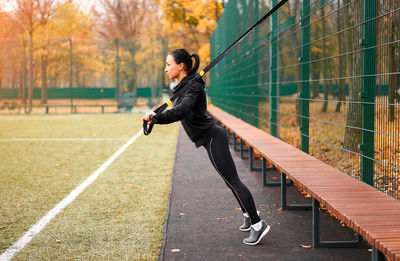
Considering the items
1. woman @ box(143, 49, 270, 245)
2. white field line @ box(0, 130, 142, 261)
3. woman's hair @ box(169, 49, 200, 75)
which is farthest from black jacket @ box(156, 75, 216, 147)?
white field line @ box(0, 130, 142, 261)

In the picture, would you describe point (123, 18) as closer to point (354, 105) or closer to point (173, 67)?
point (354, 105)

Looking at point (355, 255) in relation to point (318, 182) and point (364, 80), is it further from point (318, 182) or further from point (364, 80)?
point (364, 80)

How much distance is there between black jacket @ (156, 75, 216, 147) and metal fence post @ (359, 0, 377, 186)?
4.91 feet

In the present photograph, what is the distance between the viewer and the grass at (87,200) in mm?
4395

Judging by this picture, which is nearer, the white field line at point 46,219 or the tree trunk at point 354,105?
the white field line at point 46,219

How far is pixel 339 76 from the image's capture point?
6.21 m

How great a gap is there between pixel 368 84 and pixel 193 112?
5.64ft

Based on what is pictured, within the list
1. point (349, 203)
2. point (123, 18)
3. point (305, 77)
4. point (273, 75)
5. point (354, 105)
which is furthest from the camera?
point (123, 18)

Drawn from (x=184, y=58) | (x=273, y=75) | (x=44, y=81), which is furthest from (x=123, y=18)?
(x=184, y=58)

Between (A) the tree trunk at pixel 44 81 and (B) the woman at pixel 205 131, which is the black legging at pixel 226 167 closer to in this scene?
(B) the woman at pixel 205 131

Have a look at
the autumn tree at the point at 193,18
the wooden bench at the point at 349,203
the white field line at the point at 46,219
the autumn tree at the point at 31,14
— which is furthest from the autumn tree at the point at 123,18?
the wooden bench at the point at 349,203

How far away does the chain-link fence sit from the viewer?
4.61 metres

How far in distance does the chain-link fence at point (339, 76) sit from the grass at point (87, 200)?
222 cm

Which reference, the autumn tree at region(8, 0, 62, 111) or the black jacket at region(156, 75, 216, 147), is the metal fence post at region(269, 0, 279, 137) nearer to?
the black jacket at region(156, 75, 216, 147)
